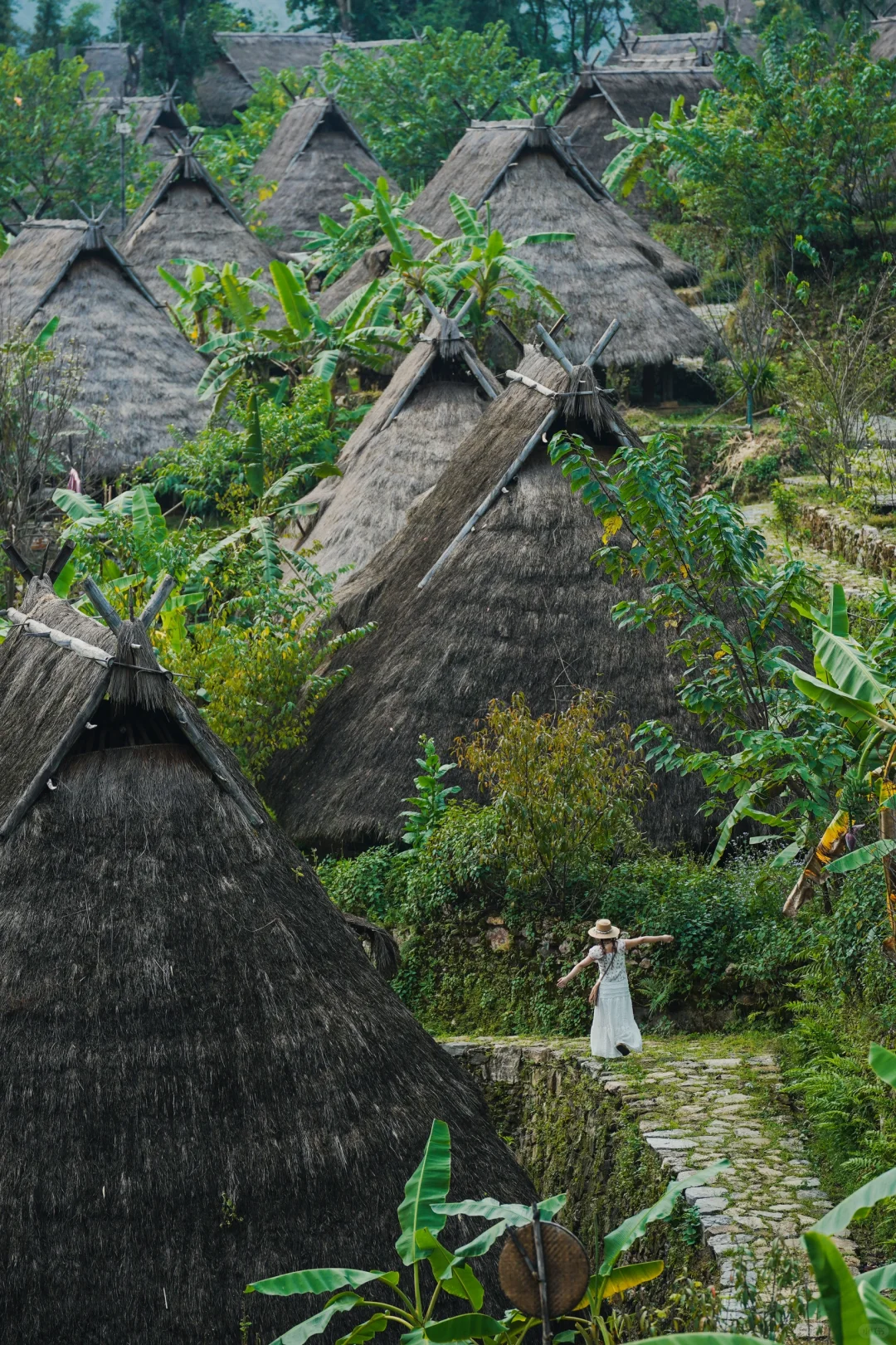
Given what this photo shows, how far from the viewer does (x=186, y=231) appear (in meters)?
28.7

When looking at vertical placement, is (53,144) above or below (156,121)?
below

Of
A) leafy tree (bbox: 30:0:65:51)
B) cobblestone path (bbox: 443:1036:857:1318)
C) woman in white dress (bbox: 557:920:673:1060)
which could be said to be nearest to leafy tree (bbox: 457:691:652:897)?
cobblestone path (bbox: 443:1036:857:1318)

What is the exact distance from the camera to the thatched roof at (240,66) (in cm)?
4575

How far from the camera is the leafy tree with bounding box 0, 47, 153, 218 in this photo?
32.6 m

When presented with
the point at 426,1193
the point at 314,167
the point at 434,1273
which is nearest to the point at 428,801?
the point at 426,1193

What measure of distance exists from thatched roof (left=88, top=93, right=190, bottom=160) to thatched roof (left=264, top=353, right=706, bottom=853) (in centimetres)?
2713

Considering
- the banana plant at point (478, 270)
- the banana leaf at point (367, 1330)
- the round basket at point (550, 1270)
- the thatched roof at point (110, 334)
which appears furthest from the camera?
the thatched roof at point (110, 334)

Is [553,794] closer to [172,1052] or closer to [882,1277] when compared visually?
[172,1052]

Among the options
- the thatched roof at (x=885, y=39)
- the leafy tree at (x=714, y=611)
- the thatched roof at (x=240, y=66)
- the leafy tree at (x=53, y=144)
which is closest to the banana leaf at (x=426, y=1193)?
the leafy tree at (x=714, y=611)

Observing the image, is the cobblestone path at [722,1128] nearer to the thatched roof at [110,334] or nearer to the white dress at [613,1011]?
the white dress at [613,1011]

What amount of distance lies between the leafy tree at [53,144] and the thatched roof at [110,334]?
324 inches

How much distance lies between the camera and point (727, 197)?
23422 millimetres

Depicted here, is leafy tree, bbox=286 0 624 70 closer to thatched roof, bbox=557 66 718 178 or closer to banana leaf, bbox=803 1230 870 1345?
thatched roof, bbox=557 66 718 178

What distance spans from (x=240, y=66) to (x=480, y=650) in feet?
123
